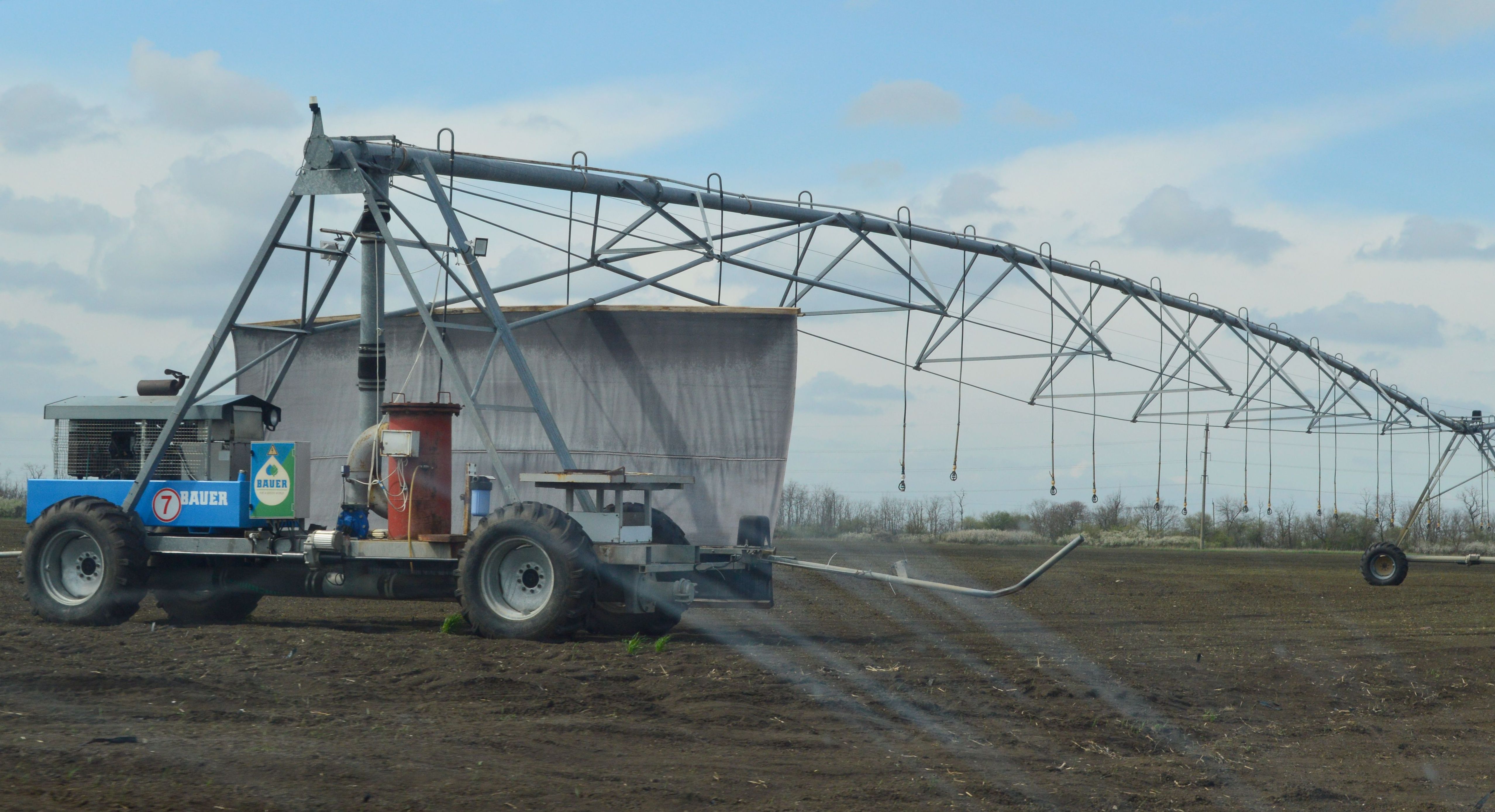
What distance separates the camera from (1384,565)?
2755 cm

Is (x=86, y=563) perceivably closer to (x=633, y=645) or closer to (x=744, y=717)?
(x=633, y=645)

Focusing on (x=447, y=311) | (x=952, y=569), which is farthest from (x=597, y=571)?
(x=952, y=569)

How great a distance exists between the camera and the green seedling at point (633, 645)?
39.3 feet

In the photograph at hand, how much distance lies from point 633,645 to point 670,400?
640 centimetres

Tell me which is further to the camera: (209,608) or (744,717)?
(209,608)

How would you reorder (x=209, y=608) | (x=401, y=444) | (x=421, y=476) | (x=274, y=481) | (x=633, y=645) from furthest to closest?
(x=209, y=608), (x=274, y=481), (x=421, y=476), (x=401, y=444), (x=633, y=645)

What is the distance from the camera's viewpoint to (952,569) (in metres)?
31.1

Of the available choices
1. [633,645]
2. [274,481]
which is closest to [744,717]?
[633,645]

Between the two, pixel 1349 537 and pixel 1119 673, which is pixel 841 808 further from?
pixel 1349 537

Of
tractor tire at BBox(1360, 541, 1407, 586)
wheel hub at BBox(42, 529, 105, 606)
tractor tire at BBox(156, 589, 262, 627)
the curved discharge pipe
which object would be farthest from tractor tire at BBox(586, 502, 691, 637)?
tractor tire at BBox(1360, 541, 1407, 586)

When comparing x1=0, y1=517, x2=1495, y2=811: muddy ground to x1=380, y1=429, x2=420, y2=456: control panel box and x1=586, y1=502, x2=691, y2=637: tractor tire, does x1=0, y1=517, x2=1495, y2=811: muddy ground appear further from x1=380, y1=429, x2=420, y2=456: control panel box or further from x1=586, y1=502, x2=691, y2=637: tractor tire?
x1=380, y1=429, x2=420, y2=456: control panel box

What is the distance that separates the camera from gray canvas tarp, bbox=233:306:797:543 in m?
18.0

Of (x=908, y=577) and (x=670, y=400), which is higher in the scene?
(x=670, y=400)

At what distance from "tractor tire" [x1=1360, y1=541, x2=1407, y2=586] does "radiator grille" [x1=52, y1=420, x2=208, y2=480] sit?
23.4 metres
